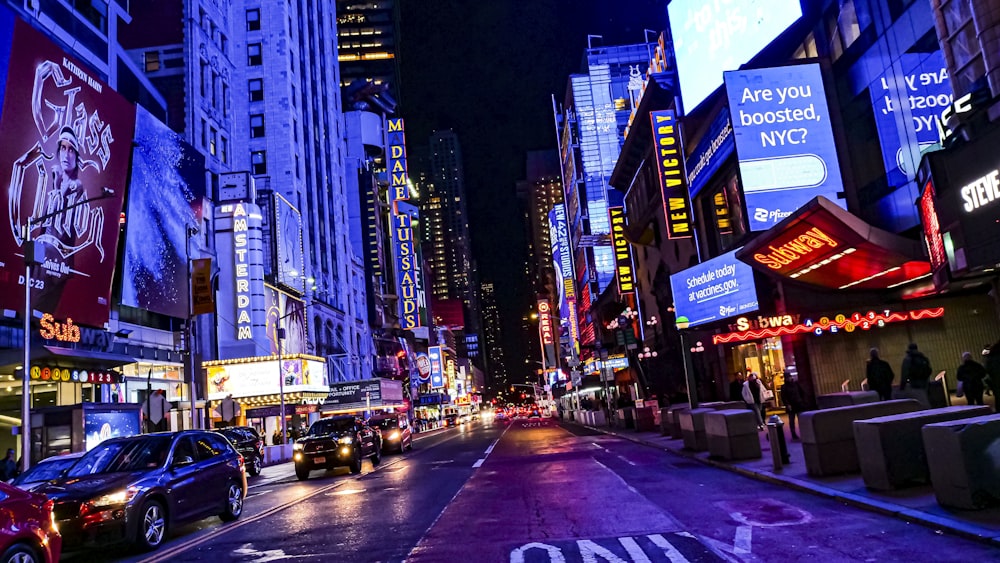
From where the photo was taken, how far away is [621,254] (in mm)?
57875

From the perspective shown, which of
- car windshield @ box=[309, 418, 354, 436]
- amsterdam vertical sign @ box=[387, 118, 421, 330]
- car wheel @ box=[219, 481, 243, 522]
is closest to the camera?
car wheel @ box=[219, 481, 243, 522]

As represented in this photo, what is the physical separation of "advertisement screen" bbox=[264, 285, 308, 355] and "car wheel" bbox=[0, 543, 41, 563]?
42.6 meters

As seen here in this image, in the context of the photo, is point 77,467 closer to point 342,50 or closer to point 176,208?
point 176,208

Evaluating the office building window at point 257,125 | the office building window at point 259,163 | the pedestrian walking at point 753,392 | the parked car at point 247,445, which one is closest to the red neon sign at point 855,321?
the pedestrian walking at point 753,392

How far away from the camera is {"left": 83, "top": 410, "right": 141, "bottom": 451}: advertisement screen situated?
73.3 feet

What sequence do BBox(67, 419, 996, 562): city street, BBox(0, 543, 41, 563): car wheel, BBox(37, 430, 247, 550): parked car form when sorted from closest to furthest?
BBox(0, 543, 41, 563): car wheel
BBox(67, 419, 996, 562): city street
BBox(37, 430, 247, 550): parked car

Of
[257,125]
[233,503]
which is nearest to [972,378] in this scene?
[233,503]

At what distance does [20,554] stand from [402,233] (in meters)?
91.6

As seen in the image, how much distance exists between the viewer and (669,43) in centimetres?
4797

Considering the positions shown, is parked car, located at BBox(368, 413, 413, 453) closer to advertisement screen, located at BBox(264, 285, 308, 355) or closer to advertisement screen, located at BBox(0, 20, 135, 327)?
advertisement screen, located at BBox(0, 20, 135, 327)

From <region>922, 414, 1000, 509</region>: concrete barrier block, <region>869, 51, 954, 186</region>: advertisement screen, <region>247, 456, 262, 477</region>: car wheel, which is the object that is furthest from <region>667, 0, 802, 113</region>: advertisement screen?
<region>247, 456, 262, 477</region>: car wheel

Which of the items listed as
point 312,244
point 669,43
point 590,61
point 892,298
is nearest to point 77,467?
point 892,298

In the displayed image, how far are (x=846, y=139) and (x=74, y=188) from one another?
100 ft

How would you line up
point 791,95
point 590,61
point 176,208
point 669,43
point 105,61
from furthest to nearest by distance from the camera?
point 590,61 → point 669,43 → point 176,208 → point 105,61 → point 791,95
